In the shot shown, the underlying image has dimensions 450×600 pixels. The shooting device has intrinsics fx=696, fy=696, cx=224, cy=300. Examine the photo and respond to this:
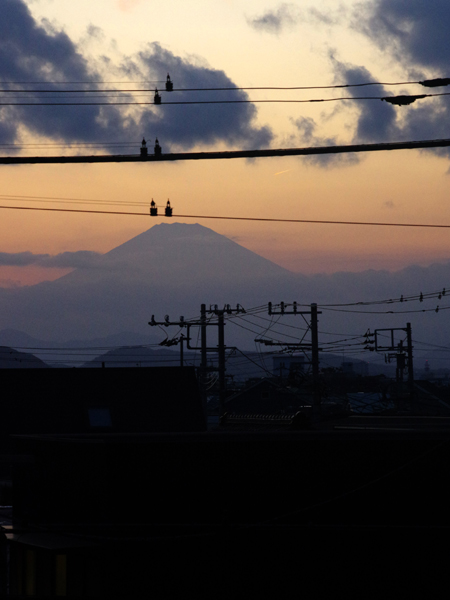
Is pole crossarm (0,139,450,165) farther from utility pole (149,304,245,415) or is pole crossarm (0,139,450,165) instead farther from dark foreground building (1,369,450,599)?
utility pole (149,304,245,415)

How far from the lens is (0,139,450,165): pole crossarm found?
11.7m

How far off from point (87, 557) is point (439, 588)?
764 cm

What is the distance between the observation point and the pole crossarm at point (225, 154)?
11.7 meters

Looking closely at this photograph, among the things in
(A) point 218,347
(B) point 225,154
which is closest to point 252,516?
(B) point 225,154

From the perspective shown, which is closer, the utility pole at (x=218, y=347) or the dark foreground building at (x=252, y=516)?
the dark foreground building at (x=252, y=516)

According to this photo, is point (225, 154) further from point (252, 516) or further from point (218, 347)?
point (218, 347)

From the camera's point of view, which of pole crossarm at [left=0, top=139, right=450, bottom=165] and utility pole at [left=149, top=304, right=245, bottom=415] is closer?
pole crossarm at [left=0, top=139, right=450, bottom=165]

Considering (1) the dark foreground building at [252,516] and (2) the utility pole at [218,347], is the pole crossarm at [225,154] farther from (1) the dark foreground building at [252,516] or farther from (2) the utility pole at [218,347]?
(2) the utility pole at [218,347]

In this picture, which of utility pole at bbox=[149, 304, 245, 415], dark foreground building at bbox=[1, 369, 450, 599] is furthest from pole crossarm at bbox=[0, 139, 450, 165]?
utility pole at bbox=[149, 304, 245, 415]

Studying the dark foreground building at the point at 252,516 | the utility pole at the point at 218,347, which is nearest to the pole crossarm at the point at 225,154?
the dark foreground building at the point at 252,516

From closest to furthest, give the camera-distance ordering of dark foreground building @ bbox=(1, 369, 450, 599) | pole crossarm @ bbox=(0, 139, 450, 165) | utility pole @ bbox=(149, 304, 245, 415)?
pole crossarm @ bbox=(0, 139, 450, 165) → dark foreground building @ bbox=(1, 369, 450, 599) → utility pole @ bbox=(149, 304, 245, 415)

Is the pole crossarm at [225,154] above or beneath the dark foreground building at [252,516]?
above

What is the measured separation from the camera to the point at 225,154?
39.3ft

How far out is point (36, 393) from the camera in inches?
1487
